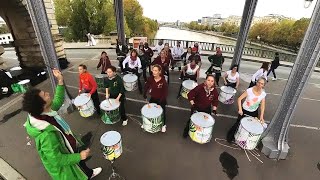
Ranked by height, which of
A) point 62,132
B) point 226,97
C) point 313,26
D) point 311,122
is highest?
point 313,26

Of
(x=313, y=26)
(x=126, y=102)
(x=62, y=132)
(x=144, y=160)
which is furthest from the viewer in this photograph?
(x=126, y=102)

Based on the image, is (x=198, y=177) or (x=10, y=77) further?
(x=10, y=77)

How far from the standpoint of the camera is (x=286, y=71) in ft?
43.4

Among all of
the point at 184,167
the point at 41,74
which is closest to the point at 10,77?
the point at 41,74

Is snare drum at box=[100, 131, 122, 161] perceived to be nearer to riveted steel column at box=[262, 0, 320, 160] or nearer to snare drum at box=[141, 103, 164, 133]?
snare drum at box=[141, 103, 164, 133]

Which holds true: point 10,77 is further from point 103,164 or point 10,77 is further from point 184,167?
point 184,167

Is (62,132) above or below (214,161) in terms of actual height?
above

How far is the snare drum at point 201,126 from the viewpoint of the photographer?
5.04 meters

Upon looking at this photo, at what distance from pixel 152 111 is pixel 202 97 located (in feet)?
4.82

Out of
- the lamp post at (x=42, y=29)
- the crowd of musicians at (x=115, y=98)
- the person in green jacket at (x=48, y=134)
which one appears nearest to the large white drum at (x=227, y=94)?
the crowd of musicians at (x=115, y=98)

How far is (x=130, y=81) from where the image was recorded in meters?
8.14

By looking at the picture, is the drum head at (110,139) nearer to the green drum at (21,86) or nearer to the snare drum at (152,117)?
the snare drum at (152,117)

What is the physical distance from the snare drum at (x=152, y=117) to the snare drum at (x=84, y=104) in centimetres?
202

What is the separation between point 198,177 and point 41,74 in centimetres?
939
